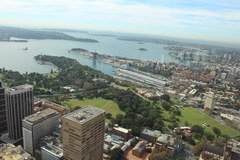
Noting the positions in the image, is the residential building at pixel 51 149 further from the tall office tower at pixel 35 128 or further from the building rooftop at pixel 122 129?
the building rooftop at pixel 122 129

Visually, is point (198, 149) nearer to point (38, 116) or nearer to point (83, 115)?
point (83, 115)

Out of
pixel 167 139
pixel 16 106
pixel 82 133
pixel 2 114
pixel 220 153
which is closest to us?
pixel 82 133

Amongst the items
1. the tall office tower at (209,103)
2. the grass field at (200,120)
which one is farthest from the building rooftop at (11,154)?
the tall office tower at (209,103)

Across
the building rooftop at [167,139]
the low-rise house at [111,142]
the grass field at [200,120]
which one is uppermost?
the building rooftop at [167,139]

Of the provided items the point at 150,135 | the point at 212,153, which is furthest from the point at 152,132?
the point at 212,153

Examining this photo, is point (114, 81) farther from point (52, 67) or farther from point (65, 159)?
point (65, 159)

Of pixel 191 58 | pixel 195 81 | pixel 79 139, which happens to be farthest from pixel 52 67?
pixel 191 58
